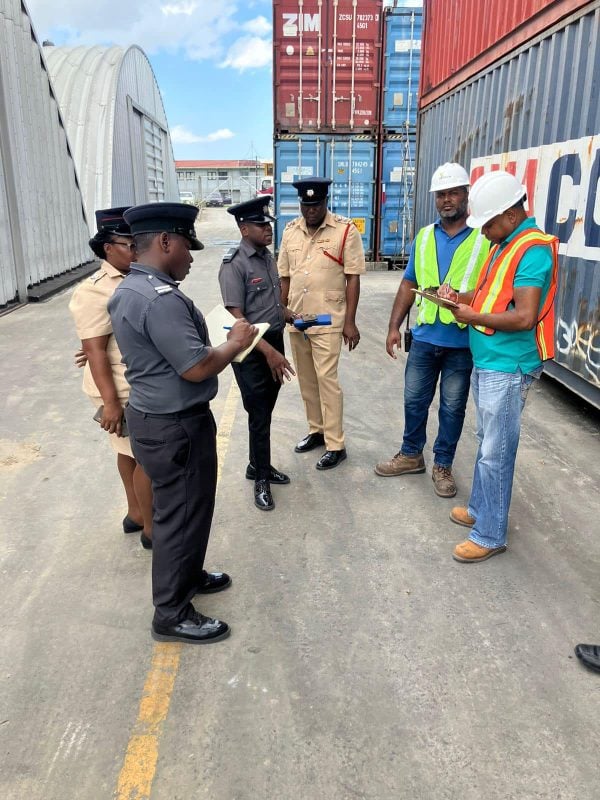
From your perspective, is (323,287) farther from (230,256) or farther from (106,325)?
(106,325)

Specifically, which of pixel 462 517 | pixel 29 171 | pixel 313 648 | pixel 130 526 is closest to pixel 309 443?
pixel 462 517

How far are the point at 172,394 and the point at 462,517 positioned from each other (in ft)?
6.83

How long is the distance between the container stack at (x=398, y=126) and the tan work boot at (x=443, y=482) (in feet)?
30.8

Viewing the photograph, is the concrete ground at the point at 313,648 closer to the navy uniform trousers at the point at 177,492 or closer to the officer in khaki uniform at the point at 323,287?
the navy uniform trousers at the point at 177,492

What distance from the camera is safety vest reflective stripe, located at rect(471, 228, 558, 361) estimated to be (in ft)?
9.39

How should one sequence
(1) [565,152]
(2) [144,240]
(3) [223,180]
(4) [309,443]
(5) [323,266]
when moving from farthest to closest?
(3) [223,180] → (1) [565,152] → (4) [309,443] → (5) [323,266] → (2) [144,240]

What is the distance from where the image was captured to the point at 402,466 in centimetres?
434

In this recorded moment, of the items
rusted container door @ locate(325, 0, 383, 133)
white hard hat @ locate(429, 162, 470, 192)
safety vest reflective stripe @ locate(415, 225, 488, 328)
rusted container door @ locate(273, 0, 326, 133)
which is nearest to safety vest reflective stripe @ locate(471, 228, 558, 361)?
safety vest reflective stripe @ locate(415, 225, 488, 328)

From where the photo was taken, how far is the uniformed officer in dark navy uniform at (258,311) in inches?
145

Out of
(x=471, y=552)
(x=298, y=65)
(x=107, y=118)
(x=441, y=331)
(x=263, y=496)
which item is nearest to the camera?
(x=471, y=552)

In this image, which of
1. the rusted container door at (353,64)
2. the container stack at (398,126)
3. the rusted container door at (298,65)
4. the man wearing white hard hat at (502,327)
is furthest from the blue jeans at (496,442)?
the rusted container door at (353,64)

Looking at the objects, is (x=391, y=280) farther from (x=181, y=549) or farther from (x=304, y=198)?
(x=181, y=549)

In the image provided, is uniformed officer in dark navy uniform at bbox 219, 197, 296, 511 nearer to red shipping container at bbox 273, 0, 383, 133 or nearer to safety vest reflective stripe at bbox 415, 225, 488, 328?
safety vest reflective stripe at bbox 415, 225, 488, 328

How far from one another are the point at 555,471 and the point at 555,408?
1521mm
